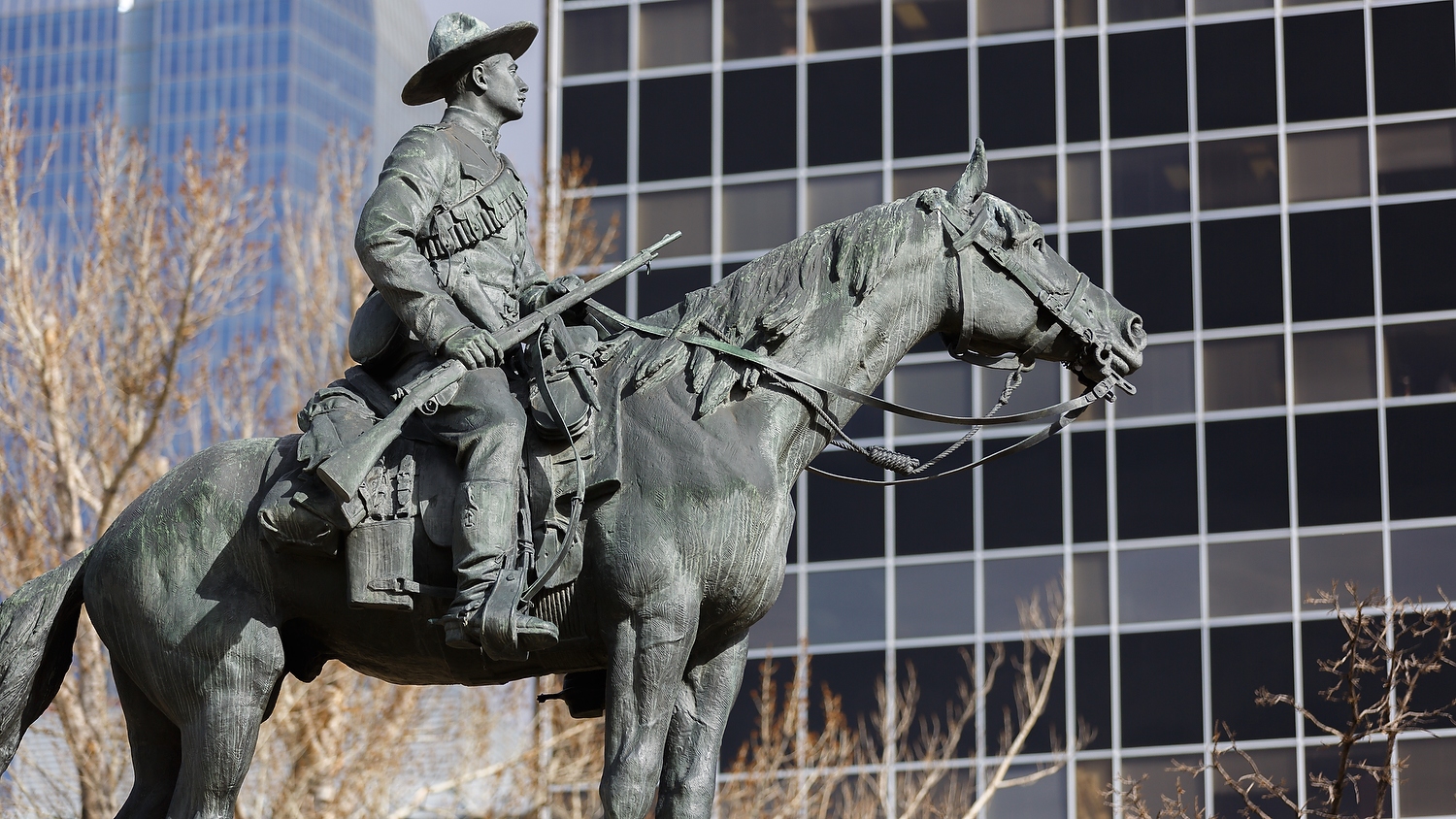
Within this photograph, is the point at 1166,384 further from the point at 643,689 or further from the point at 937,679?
the point at 643,689

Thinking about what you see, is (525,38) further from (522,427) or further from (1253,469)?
(1253,469)

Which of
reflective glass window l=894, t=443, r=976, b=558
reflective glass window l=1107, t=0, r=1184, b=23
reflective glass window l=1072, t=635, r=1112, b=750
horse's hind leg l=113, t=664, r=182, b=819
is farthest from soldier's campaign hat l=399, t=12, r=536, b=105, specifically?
reflective glass window l=1107, t=0, r=1184, b=23

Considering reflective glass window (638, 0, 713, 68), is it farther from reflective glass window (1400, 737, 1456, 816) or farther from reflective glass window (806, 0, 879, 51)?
reflective glass window (1400, 737, 1456, 816)

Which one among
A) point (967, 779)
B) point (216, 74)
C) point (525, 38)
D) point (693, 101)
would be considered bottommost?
point (967, 779)

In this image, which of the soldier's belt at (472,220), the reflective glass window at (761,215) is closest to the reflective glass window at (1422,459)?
the reflective glass window at (761,215)

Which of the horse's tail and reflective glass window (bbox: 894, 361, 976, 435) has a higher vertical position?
reflective glass window (bbox: 894, 361, 976, 435)

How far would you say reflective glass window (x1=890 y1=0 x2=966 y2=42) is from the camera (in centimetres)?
3294

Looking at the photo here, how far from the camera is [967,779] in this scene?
2811cm

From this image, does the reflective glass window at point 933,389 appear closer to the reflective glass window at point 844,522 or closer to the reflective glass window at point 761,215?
the reflective glass window at point 844,522

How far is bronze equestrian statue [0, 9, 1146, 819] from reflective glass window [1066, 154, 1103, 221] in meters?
24.5

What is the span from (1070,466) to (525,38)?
2336 centimetres

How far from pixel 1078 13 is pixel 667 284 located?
24.3ft

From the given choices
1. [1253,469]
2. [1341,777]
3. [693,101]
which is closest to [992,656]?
[1253,469]

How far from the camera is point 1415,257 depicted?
30141 millimetres
